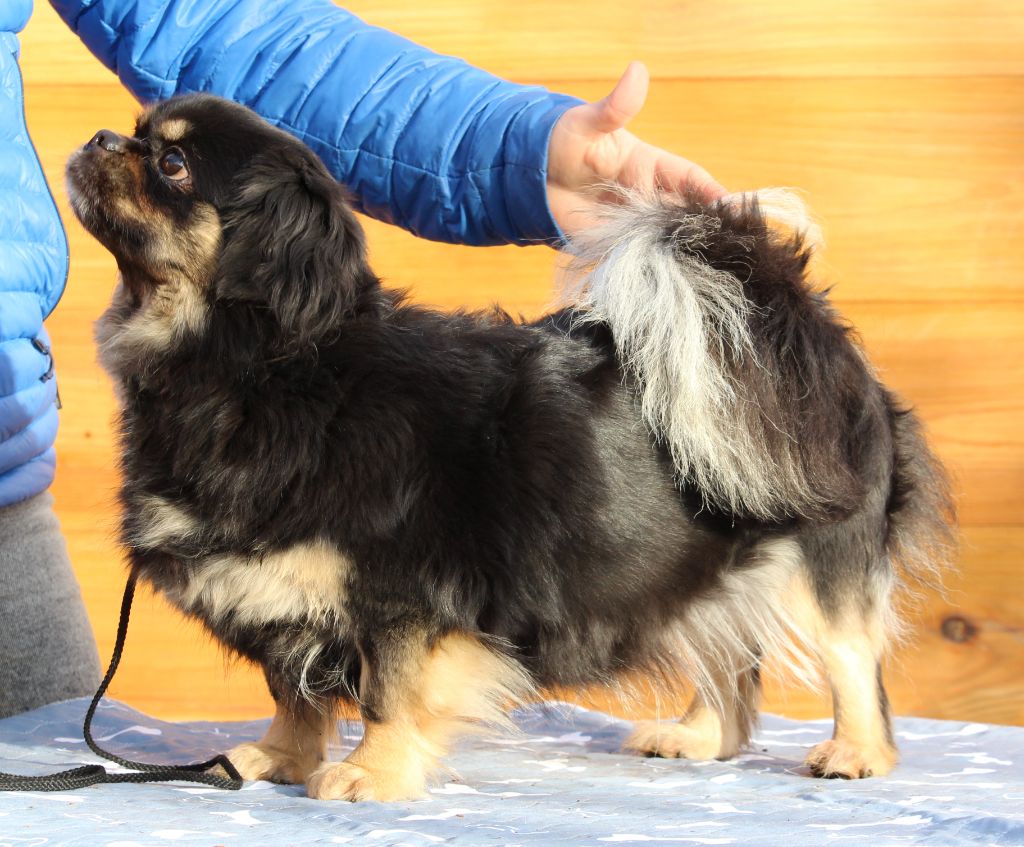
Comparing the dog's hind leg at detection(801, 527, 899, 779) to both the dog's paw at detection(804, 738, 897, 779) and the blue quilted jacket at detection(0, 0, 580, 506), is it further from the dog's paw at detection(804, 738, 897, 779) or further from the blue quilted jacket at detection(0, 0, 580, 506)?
the blue quilted jacket at detection(0, 0, 580, 506)

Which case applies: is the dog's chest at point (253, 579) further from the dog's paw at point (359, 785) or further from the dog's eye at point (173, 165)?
the dog's eye at point (173, 165)

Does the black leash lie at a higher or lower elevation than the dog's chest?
lower

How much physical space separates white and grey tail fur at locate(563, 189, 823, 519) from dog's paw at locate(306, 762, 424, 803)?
0.54 metres

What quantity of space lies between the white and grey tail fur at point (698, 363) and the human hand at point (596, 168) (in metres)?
0.22

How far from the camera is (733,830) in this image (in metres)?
1.29

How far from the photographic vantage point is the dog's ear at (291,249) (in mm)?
1467

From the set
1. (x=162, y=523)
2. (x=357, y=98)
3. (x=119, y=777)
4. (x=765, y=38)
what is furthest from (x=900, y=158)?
(x=119, y=777)

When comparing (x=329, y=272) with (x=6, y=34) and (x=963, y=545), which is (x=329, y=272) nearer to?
(x=6, y=34)

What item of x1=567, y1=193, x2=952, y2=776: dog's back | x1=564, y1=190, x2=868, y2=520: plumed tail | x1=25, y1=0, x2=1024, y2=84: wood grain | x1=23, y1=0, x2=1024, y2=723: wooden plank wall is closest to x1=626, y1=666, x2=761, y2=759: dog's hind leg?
x1=567, y1=193, x2=952, y2=776: dog's back

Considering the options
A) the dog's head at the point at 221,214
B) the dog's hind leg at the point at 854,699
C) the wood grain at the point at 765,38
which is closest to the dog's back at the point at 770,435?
the dog's hind leg at the point at 854,699

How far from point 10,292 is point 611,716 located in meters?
1.31

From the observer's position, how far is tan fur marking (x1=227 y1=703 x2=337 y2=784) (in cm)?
161

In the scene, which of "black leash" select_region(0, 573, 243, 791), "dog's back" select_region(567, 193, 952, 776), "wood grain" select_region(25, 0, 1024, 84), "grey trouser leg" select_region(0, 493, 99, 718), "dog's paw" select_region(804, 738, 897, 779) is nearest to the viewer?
"black leash" select_region(0, 573, 243, 791)

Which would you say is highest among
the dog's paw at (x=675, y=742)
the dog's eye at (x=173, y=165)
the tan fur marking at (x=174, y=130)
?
the tan fur marking at (x=174, y=130)
